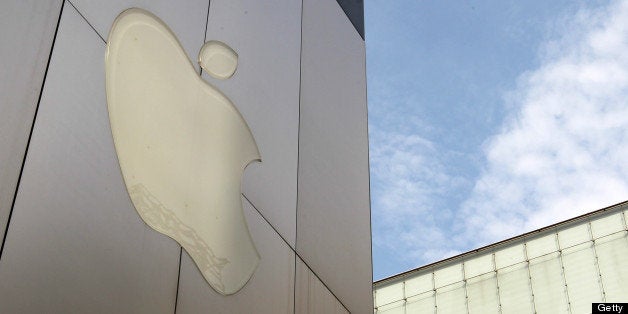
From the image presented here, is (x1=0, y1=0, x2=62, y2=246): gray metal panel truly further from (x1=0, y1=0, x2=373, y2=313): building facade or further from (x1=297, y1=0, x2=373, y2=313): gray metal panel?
(x1=297, y1=0, x2=373, y2=313): gray metal panel

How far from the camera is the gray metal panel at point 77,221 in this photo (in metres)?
5.52

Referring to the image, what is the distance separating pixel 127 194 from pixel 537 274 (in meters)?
26.7

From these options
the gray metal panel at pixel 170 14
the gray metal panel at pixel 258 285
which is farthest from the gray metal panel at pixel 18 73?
the gray metal panel at pixel 258 285

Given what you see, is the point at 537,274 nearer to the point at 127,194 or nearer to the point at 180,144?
the point at 180,144

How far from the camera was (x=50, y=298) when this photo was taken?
18.2ft

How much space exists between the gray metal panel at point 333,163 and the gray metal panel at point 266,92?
330 mm

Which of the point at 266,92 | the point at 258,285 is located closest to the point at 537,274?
the point at 266,92

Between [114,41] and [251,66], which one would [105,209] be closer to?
[114,41]

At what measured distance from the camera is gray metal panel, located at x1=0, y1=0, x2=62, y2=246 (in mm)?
5520

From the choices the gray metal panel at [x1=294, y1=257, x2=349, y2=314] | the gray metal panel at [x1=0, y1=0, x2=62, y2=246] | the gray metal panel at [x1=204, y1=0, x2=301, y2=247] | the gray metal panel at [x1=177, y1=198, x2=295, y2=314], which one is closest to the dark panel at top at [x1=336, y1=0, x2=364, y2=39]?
the gray metal panel at [x1=204, y1=0, x2=301, y2=247]

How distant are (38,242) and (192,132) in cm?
246

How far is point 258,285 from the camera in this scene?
8219 mm

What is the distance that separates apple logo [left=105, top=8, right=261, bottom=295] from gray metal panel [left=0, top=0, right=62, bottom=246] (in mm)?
728

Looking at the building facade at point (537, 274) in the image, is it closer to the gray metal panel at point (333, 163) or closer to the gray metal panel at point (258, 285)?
the gray metal panel at point (333, 163)
